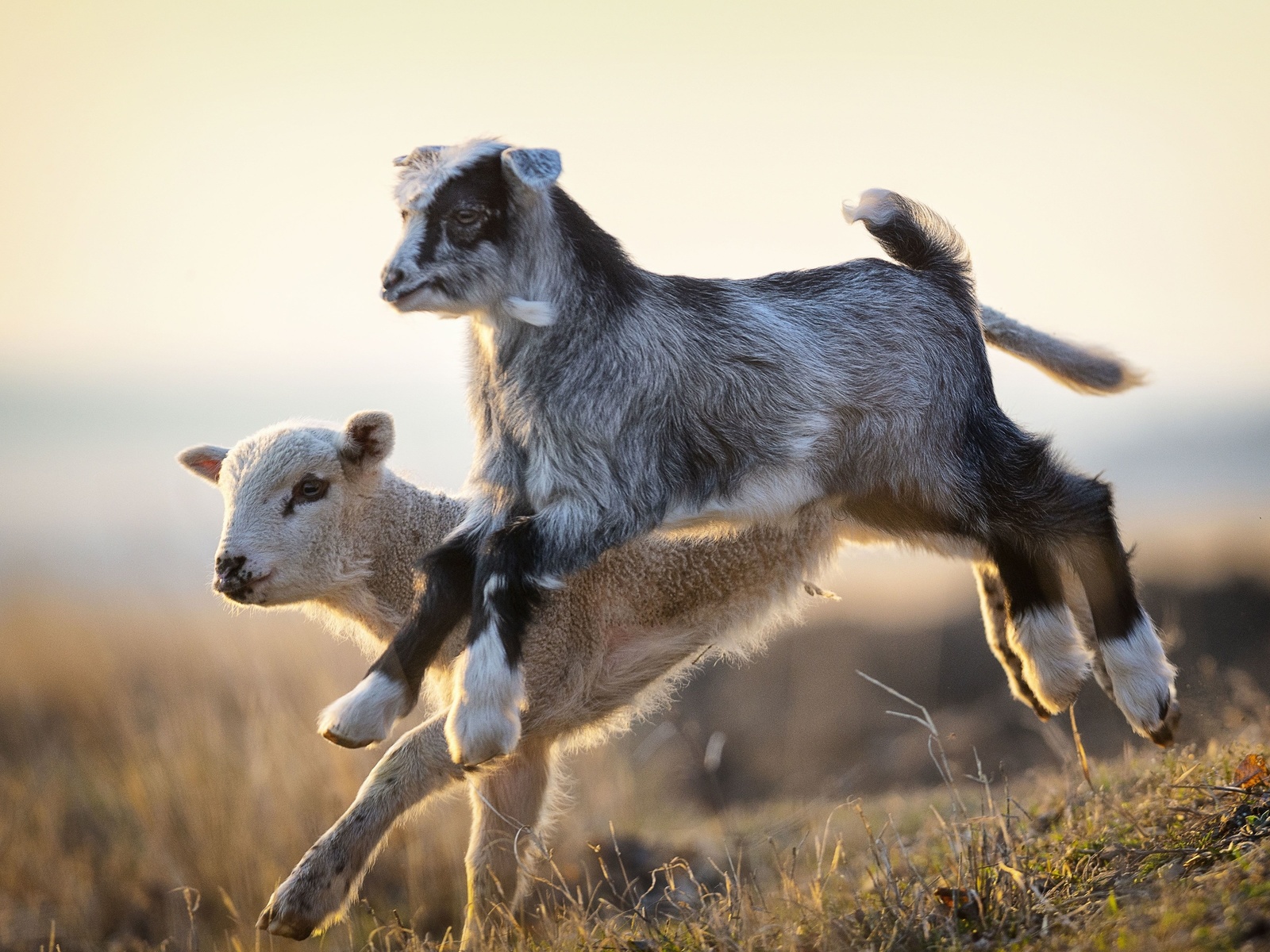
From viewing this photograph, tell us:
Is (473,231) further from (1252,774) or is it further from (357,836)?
(1252,774)

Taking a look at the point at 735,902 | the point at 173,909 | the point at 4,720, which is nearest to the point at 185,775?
the point at 173,909

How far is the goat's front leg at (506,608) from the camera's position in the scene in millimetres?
2947

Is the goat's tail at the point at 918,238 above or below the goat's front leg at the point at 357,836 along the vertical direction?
above

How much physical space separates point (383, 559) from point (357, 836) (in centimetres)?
125

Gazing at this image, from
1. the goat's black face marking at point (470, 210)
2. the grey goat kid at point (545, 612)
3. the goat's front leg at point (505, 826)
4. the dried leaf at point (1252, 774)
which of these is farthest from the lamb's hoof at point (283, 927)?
the dried leaf at point (1252, 774)

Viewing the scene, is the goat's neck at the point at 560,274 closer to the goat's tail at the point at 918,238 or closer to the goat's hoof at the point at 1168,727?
the goat's tail at the point at 918,238

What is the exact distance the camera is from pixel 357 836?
→ 3.92 meters

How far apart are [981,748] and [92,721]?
26.9 ft

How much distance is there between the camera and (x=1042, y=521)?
3.82 metres

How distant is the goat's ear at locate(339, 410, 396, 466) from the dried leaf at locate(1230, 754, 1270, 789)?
3295 millimetres

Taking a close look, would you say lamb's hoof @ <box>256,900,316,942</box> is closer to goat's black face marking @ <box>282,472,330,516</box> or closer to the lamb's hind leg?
goat's black face marking @ <box>282,472,330,516</box>

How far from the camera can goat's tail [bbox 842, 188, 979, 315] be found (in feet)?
13.4

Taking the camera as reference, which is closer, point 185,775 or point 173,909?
point 173,909

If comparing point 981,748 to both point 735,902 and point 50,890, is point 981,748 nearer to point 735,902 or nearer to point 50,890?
point 735,902
